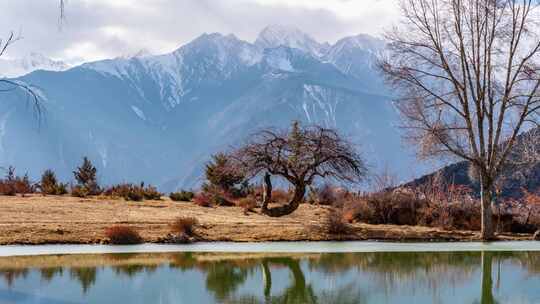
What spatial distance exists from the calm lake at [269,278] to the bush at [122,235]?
9.93 feet

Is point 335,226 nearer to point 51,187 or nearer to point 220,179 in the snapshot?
point 220,179

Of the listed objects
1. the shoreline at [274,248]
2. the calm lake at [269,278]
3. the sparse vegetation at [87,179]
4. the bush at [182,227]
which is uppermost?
the sparse vegetation at [87,179]

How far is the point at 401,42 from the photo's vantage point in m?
33.8

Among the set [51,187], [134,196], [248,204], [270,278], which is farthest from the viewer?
[51,187]

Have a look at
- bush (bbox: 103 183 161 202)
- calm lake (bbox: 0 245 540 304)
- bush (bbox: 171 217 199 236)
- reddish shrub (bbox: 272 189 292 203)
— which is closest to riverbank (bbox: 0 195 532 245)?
bush (bbox: 171 217 199 236)

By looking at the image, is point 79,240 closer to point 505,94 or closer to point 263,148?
point 263,148

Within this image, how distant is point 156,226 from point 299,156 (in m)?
6.96

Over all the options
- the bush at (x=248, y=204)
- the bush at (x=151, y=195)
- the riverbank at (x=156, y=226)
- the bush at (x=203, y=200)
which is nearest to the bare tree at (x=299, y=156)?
the riverbank at (x=156, y=226)

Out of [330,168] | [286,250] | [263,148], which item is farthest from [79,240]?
[330,168]

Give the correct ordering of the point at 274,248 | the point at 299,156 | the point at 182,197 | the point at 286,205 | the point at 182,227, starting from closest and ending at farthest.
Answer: the point at 274,248 < the point at 182,227 < the point at 299,156 < the point at 286,205 < the point at 182,197

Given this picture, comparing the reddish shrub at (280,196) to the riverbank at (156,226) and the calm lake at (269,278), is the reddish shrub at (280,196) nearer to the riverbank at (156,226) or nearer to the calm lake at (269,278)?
Answer: the riverbank at (156,226)

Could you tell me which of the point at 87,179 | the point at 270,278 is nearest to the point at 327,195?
the point at 87,179

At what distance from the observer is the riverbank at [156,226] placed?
2720cm

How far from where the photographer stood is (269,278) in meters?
20.3
